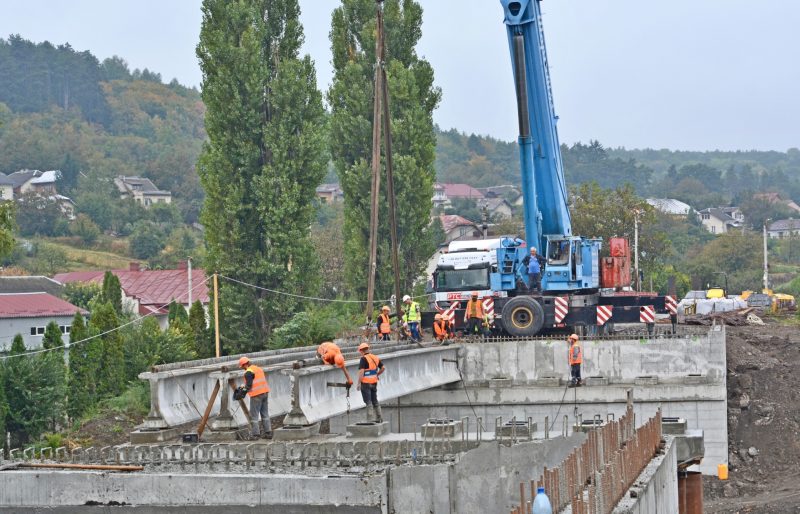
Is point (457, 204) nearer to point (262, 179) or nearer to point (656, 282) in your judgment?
point (656, 282)

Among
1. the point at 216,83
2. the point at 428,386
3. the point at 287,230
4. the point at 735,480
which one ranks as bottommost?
the point at 735,480

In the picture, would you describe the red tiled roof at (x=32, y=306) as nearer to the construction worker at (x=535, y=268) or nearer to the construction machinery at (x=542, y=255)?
the construction machinery at (x=542, y=255)

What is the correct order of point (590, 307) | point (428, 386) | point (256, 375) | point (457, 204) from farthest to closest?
1. point (457, 204)
2. point (590, 307)
3. point (428, 386)
4. point (256, 375)

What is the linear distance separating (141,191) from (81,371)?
120432 mm

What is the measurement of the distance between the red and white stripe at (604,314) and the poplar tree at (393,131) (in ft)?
56.8

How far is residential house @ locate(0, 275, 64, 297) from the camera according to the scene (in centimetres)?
6599

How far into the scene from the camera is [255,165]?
48719mm

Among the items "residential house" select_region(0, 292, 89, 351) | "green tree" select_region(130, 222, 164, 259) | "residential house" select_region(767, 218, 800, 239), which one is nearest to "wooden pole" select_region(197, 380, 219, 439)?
"residential house" select_region(0, 292, 89, 351)

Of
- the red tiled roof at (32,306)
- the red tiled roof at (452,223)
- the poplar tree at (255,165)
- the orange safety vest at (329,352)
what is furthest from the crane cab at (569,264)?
the red tiled roof at (452,223)

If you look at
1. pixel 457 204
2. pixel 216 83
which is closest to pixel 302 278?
pixel 216 83

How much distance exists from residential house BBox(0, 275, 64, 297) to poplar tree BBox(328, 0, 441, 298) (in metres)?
19.4

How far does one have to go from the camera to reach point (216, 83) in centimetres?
4838

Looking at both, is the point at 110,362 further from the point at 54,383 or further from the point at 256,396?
the point at 256,396

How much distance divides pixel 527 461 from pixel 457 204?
150 meters
